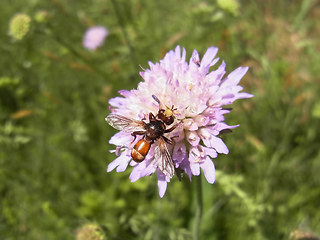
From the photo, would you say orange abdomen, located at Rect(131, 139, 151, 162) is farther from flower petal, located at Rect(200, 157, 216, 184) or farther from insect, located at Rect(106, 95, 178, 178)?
flower petal, located at Rect(200, 157, 216, 184)

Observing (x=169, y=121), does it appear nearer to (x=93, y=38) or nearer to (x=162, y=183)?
(x=162, y=183)

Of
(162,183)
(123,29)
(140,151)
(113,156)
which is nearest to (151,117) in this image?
(140,151)

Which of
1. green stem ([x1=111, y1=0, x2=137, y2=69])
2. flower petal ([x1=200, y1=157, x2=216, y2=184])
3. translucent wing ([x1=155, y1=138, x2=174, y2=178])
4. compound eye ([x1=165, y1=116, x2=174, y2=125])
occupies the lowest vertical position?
flower petal ([x1=200, y1=157, x2=216, y2=184])

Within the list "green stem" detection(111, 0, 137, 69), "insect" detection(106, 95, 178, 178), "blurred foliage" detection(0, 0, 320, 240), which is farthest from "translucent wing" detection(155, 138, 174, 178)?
"green stem" detection(111, 0, 137, 69)

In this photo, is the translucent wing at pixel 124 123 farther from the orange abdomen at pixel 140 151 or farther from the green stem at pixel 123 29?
the green stem at pixel 123 29

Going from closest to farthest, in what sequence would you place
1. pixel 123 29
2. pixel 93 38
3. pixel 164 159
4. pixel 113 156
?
1. pixel 164 159
2. pixel 123 29
3. pixel 113 156
4. pixel 93 38

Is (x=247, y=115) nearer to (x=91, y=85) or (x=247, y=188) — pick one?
(x=247, y=188)

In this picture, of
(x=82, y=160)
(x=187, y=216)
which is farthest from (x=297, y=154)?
(x=82, y=160)
